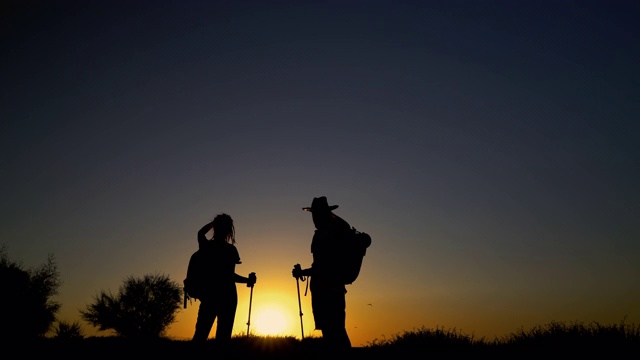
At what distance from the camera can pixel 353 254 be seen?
783 centimetres

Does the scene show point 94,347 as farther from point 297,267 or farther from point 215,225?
point 297,267

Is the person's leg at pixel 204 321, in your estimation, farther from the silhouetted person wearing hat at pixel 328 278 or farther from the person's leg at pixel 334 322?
the person's leg at pixel 334 322

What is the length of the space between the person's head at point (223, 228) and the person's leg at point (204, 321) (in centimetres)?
119

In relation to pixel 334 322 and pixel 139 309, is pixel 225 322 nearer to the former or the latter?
pixel 334 322

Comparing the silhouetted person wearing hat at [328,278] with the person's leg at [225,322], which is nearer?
the silhouetted person wearing hat at [328,278]

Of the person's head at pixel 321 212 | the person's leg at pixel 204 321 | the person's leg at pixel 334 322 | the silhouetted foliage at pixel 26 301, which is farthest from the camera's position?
the silhouetted foliage at pixel 26 301

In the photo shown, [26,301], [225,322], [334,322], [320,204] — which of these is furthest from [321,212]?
[26,301]

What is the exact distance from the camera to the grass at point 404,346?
8570 mm

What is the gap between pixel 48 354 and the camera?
862 centimetres

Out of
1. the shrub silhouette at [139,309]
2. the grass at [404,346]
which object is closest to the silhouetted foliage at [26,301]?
the shrub silhouette at [139,309]

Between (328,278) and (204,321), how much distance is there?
2.68m

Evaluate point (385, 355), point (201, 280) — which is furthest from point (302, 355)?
point (201, 280)

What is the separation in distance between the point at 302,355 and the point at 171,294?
3492 cm

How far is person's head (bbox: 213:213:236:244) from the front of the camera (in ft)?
30.6
